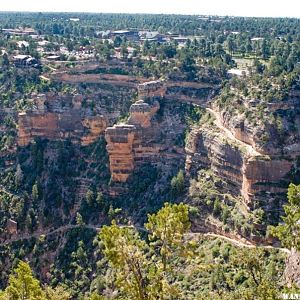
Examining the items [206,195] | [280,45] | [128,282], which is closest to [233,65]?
[280,45]

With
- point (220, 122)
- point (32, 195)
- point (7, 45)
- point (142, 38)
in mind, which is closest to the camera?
point (220, 122)

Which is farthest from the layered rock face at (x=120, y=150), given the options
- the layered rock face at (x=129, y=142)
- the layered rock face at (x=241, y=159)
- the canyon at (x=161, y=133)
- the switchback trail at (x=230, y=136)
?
the switchback trail at (x=230, y=136)

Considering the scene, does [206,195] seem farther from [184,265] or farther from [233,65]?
[233,65]

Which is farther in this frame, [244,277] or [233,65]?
[233,65]

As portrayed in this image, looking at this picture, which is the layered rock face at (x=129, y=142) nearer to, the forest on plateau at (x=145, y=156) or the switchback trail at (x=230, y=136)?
the forest on plateau at (x=145, y=156)

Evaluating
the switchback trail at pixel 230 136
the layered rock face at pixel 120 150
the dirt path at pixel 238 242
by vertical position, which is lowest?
the dirt path at pixel 238 242

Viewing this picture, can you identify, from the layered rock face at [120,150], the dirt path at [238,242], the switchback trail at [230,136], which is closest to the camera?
the dirt path at [238,242]

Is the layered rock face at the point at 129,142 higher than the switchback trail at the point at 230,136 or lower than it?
lower
